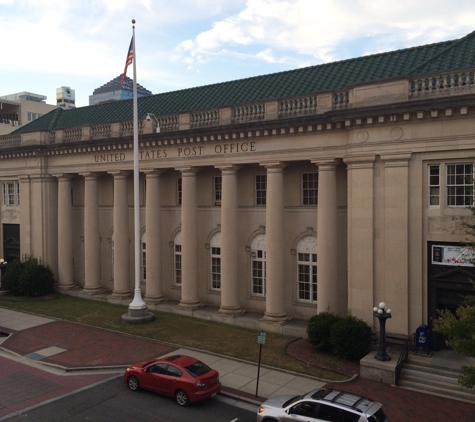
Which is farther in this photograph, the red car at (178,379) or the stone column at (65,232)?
the stone column at (65,232)

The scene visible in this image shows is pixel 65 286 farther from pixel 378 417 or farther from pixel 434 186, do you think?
pixel 378 417

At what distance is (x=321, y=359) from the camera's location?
66.1 ft

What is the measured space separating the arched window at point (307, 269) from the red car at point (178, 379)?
1010 cm

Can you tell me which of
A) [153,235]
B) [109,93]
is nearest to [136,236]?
[153,235]

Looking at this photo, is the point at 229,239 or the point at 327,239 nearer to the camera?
the point at 327,239

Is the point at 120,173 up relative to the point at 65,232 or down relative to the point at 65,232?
up

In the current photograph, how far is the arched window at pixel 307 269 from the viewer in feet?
83.2

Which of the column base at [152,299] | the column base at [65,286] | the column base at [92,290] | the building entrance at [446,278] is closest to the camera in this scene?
the building entrance at [446,278]

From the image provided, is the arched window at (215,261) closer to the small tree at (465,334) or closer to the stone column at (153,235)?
the stone column at (153,235)

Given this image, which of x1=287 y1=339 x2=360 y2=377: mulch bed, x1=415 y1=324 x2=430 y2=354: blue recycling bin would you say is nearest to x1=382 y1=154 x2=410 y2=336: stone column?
x1=415 y1=324 x2=430 y2=354: blue recycling bin

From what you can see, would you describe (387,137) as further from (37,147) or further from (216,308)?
(37,147)

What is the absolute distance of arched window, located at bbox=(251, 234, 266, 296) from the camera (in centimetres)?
2709

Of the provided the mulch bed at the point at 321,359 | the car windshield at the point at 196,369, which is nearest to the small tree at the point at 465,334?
the mulch bed at the point at 321,359

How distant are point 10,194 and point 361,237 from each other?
29.5 metres
